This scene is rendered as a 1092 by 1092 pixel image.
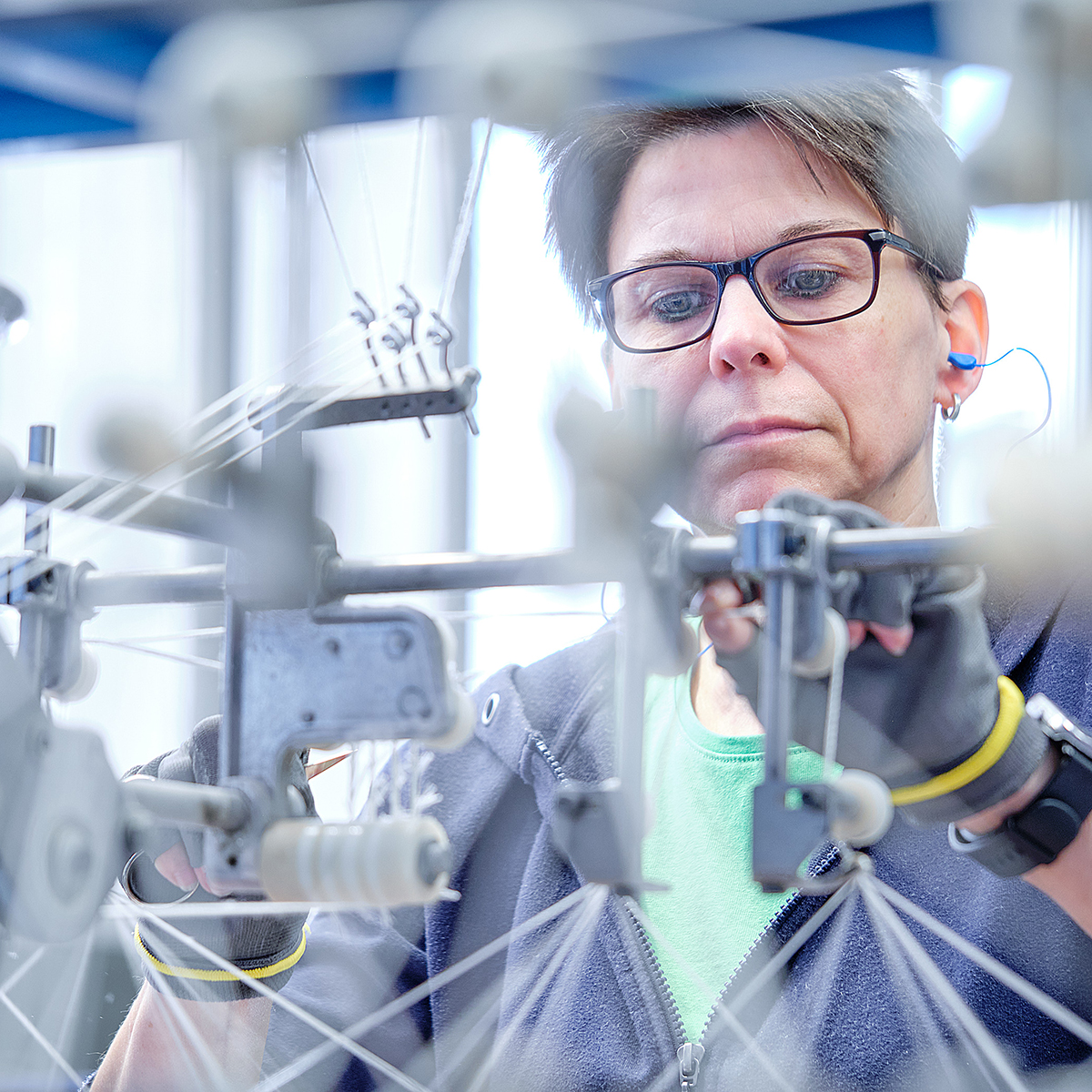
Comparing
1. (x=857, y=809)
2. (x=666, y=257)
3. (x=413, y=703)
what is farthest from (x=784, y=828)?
(x=666, y=257)

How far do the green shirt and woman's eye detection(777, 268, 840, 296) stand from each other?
0.84 ft

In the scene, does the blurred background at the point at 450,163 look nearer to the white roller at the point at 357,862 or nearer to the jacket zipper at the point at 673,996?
the white roller at the point at 357,862

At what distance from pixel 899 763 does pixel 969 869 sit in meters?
0.24

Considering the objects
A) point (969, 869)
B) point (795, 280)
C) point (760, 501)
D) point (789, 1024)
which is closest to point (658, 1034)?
point (789, 1024)

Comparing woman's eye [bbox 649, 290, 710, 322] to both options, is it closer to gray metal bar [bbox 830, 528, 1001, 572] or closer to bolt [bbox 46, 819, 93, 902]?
gray metal bar [bbox 830, 528, 1001, 572]

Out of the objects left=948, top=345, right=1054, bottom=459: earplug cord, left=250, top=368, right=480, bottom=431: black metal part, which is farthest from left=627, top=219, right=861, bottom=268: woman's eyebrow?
left=250, top=368, right=480, bottom=431: black metal part

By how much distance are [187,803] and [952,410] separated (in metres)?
0.47

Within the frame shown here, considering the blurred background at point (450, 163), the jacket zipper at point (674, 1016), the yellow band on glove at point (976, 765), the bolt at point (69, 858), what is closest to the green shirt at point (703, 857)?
the jacket zipper at point (674, 1016)

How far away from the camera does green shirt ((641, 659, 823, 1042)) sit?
0.64 meters

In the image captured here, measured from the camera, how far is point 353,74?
14.9 inches

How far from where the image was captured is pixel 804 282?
588mm

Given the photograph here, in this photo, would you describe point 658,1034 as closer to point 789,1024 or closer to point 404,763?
point 789,1024

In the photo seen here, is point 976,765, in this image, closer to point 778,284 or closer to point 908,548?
point 908,548

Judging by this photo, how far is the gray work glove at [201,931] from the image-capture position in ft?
1.58
